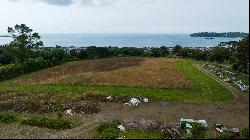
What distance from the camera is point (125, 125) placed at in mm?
29484


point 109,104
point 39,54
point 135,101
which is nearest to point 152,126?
point 135,101

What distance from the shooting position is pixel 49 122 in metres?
30.4

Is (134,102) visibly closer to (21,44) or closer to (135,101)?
(135,101)

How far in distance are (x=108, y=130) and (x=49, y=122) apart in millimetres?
5925

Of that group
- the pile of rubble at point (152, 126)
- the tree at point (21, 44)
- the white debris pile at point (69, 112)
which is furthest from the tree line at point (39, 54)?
the pile of rubble at point (152, 126)

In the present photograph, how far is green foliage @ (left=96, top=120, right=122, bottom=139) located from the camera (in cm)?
2538

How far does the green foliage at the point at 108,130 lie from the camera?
83.3 ft

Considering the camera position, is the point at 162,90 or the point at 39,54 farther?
the point at 39,54

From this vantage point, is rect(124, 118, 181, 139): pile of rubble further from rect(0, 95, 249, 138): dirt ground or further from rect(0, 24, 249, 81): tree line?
rect(0, 24, 249, 81): tree line

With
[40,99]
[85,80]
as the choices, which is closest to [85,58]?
[85,80]

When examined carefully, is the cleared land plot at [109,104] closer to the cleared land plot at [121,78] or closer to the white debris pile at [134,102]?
the white debris pile at [134,102]

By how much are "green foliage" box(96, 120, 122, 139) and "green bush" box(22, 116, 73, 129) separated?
10.0ft

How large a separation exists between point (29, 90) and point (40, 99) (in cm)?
747

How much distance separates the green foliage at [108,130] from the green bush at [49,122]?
3059mm
